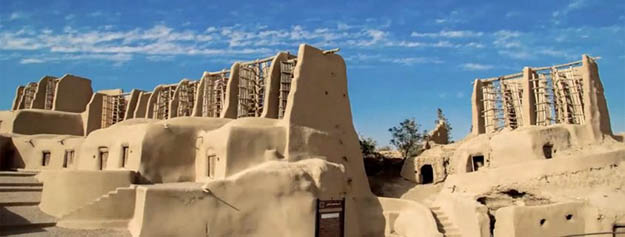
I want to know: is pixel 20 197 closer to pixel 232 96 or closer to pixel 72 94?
pixel 232 96

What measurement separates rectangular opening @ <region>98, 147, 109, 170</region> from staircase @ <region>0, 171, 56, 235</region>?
2508mm

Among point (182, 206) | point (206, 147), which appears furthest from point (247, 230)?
point (206, 147)

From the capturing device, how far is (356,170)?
80.6ft

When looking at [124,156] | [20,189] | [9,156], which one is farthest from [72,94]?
[124,156]

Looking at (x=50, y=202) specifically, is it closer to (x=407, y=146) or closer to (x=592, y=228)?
(x=592, y=228)

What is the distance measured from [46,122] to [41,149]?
5658mm

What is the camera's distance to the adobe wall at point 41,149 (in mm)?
25933

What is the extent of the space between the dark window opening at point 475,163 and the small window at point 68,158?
19.5 m

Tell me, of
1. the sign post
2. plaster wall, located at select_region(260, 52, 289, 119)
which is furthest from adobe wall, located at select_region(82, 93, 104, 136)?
the sign post

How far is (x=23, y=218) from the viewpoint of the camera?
17.5 m

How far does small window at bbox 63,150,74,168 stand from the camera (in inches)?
1006

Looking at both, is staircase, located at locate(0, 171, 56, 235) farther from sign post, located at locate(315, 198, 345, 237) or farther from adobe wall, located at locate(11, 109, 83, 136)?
sign post, located at locate(315, 198, 345, 237)

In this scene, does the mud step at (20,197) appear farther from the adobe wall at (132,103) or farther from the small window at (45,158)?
the adobe wall at (132,103)

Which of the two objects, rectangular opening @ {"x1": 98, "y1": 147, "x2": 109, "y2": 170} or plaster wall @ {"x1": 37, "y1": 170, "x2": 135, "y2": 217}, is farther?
rectangular opening @ {"x1": 98, "y1": 147, "x2": 109, "y2": 170}
